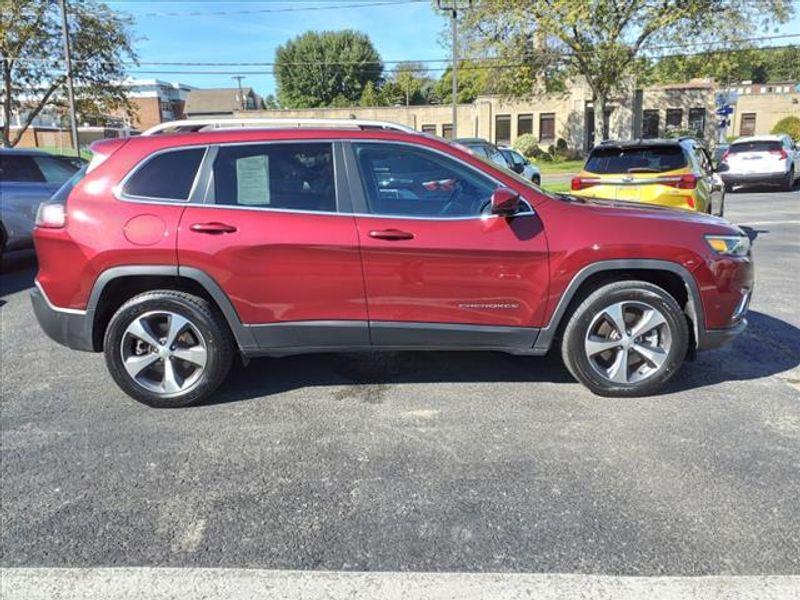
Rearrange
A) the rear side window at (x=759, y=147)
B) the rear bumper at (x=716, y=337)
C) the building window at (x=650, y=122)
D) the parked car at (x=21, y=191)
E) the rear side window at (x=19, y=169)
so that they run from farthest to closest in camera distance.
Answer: the building window at (x=650, y=122) → the rear side window at (x=759, y=147) → the rear side window at (x=19, y=169) → the parked car at (x=21, y=191) → the rear bumper at (x=716, y=337)

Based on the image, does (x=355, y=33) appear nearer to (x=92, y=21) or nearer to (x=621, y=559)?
(x=92, y=21)

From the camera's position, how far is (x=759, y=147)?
1783 centimetres

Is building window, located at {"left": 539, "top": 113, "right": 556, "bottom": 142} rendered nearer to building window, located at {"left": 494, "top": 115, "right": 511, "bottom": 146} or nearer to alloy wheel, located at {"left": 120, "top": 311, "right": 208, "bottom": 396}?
building window, located at {"left": 494, "top": 115, "right": 511, "bottom": 146}

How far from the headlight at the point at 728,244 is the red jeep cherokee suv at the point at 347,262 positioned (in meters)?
0.01

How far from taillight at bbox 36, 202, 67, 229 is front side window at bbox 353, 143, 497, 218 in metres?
1.87

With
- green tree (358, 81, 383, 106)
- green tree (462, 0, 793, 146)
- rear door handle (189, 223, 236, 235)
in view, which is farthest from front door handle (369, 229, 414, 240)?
green tree (358, 81, 383, 106)

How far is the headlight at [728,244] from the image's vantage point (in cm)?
405

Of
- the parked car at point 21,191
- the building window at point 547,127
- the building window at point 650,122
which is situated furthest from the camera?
the building window at point 650,122

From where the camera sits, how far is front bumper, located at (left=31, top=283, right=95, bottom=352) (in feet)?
13.1

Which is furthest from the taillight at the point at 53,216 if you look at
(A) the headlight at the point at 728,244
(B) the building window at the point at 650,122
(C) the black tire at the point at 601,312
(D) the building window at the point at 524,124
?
(B) the building window at the point at 650,122

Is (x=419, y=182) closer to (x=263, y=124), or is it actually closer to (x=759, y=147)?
(x=263, y=124)

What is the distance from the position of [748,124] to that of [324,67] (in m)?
43.2

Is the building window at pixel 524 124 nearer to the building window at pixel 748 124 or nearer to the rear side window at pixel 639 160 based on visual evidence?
the building window at pixel 748 124

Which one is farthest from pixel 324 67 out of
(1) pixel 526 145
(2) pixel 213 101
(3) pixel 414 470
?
(3) pixel 414 470
